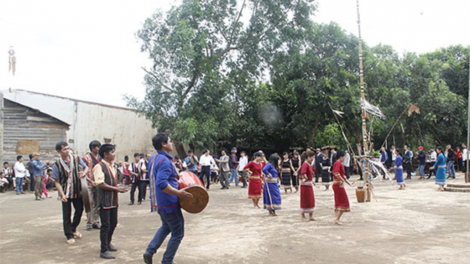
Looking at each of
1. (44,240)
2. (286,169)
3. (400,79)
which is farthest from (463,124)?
(44,240)

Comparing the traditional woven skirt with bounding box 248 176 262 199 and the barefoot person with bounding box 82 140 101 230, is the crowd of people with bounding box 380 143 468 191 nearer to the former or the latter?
the traditional woven skirt with bounding box 248 176 262 199

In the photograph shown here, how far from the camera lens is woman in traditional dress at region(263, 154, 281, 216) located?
29.8ft

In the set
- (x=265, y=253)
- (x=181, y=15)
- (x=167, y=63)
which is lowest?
(x=265, y=253)

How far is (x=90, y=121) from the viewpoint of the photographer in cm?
2312

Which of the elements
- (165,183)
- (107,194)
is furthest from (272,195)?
(165,183)

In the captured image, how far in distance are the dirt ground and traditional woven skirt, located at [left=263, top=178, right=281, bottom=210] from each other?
0.87ft

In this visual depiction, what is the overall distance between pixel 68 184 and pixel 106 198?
4.23ft

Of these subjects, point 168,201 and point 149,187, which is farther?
point 149,187

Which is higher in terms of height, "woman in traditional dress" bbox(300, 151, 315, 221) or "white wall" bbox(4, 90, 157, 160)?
"white wall" bbox(4, 90, 157, 160)

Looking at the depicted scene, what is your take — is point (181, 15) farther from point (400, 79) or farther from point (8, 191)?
point (400, 79)

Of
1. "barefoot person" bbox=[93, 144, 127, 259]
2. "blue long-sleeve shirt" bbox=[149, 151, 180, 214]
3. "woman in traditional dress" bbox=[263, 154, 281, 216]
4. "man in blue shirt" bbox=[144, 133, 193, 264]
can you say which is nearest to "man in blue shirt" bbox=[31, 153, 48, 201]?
"woman in traditional dress" bbox=[263, 154, 281, 216]

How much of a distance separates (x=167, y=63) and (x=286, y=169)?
364 inches

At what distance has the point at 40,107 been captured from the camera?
2273 centimetres

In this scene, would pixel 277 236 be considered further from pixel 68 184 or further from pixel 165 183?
→ pixel 68 184
